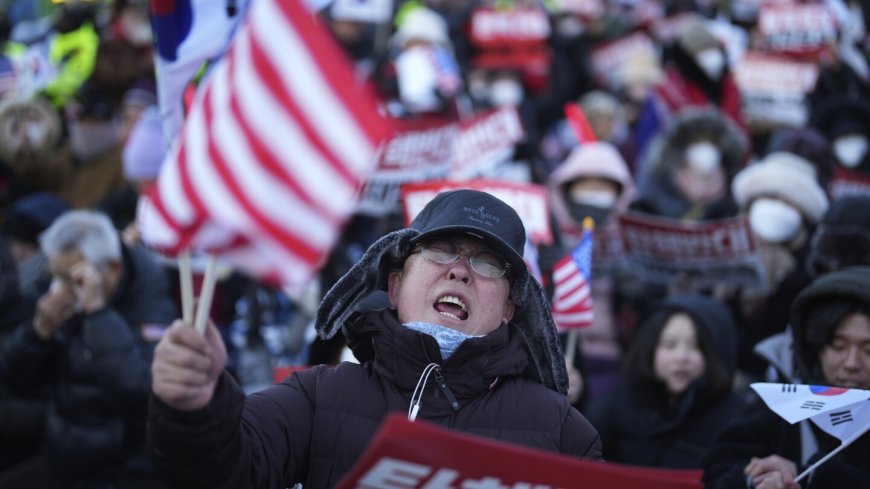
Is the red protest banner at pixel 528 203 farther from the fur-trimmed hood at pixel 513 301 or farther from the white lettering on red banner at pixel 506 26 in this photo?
the white lettering on red banner at pixel 506 26

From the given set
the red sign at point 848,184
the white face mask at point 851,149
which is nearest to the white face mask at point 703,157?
the red sign at point 848,184

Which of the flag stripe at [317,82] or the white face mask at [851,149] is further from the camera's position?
the white face mask at [851,149]

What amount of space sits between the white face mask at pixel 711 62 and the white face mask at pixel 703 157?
268cm

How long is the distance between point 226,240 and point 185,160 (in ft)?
0.73

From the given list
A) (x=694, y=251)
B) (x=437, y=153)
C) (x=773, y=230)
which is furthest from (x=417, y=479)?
(x=437, y=153)

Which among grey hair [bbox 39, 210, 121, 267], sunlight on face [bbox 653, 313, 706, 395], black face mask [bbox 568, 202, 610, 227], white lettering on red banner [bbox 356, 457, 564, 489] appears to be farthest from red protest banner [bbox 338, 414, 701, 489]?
black face mask [bbox 568, 202, 610, 227]

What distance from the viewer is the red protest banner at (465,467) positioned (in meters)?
2.86

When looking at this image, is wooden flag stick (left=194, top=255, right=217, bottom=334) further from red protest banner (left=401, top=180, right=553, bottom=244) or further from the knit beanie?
the knit beanie

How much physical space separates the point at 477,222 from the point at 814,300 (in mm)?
1649

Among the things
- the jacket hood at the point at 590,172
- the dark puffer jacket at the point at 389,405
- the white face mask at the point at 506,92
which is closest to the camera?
the dark puffer jacket at the point at 389,405

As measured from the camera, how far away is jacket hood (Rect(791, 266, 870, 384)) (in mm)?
4539

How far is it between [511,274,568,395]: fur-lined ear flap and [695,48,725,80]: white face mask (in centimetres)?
756

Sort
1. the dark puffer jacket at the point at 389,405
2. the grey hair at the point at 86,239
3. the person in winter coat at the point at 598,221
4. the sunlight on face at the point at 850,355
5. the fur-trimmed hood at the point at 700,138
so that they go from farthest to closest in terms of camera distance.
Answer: the fur-trimmed hood at the point at 700,138 → the person in winter coat at the point at 598,221 → the grey hair at the point at 86,239 → the sunlight on face at the point at 850,355 → the dark puffer jacket at the point at 389,405

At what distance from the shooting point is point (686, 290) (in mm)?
7227
